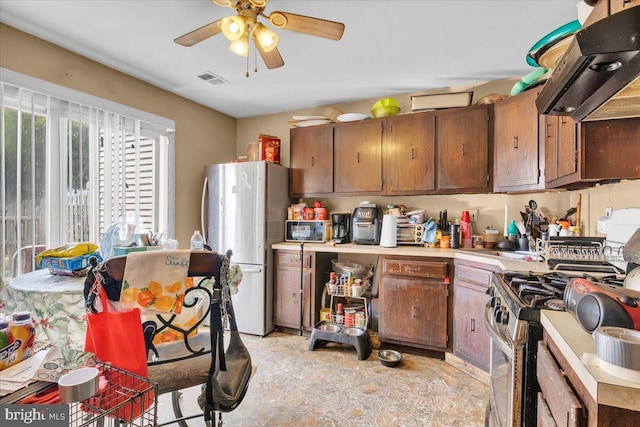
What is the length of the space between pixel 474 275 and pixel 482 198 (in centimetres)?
93

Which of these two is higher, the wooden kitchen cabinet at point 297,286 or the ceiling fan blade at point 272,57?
the ceiling fan blade at point 272,57

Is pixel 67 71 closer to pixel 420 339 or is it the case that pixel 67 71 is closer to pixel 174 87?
pixel 174 87

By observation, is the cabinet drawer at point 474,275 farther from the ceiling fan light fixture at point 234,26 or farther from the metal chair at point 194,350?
the ceiling fan light fixture at point 234,26

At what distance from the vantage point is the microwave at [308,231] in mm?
3172

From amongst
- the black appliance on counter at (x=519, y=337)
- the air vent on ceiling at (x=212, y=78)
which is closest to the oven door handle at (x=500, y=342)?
the black appliance on counter at (x=519, y=337)

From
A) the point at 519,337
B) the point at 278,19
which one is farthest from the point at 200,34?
the point at 519,337

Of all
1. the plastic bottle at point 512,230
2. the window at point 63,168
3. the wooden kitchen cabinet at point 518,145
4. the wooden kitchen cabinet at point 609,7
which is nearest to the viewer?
the wooden kitchen cabinet at point 609,7

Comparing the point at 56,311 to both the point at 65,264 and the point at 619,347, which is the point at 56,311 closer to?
the point at 65,264

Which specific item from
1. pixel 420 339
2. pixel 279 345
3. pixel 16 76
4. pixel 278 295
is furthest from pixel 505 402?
pixel 16 76

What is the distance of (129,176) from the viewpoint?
2791 millimetres

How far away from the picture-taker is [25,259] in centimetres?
210

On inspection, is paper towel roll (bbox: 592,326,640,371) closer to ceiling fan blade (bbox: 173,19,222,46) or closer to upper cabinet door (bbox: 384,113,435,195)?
ceiling fan blade (bbox: 173,19,222,46)

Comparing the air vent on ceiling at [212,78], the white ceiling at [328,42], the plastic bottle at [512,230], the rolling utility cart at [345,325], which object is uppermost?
the air vent on ceiling at [212,78]

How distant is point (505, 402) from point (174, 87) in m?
3.48
